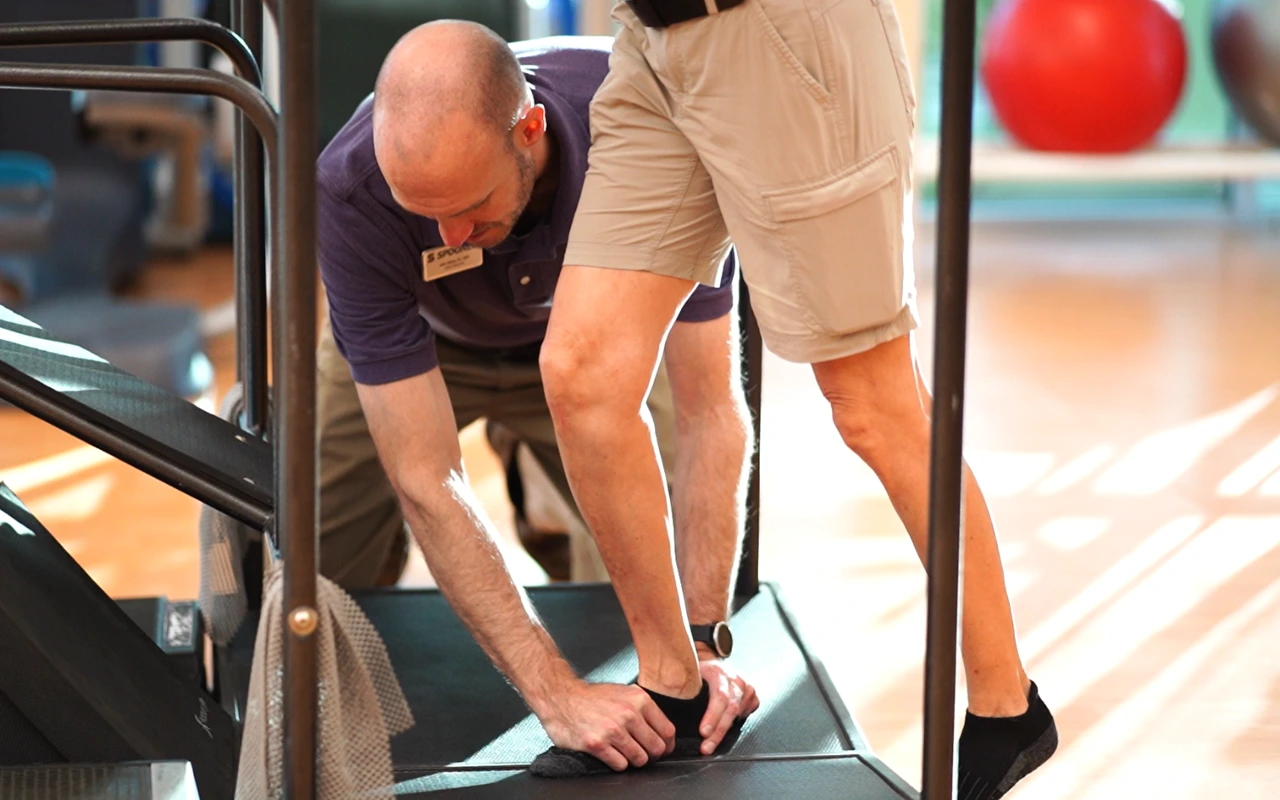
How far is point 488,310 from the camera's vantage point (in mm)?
2139

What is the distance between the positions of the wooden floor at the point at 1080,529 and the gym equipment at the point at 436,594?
0.42 m

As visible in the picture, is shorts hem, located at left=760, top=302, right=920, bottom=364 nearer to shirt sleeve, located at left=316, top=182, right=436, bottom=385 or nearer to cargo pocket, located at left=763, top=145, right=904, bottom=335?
cargo pocket, located at left=763, top=145, right=904, bottom=335

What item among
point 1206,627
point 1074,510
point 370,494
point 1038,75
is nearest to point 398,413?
point 370,494

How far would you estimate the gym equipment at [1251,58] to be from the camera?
5844 mm

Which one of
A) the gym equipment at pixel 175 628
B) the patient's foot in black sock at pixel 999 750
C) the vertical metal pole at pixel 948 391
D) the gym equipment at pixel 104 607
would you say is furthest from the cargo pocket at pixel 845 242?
the gym equipment at pixel 175 628

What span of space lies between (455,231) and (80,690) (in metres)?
0.60

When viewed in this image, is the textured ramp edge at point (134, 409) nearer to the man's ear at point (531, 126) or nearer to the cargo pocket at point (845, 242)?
the man's ear at point (531, 126)

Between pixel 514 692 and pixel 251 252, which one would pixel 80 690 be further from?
pixel 251 252

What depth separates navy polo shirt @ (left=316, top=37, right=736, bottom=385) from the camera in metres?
1.77

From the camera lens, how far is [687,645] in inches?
64.1

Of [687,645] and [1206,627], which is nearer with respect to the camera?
[687,645]

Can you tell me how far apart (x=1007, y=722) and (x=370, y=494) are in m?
1.26

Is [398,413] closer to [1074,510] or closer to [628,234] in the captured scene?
[628,234]

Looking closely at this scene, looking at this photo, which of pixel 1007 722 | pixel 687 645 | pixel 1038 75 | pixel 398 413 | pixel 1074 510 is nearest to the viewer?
pixel 1007 722
